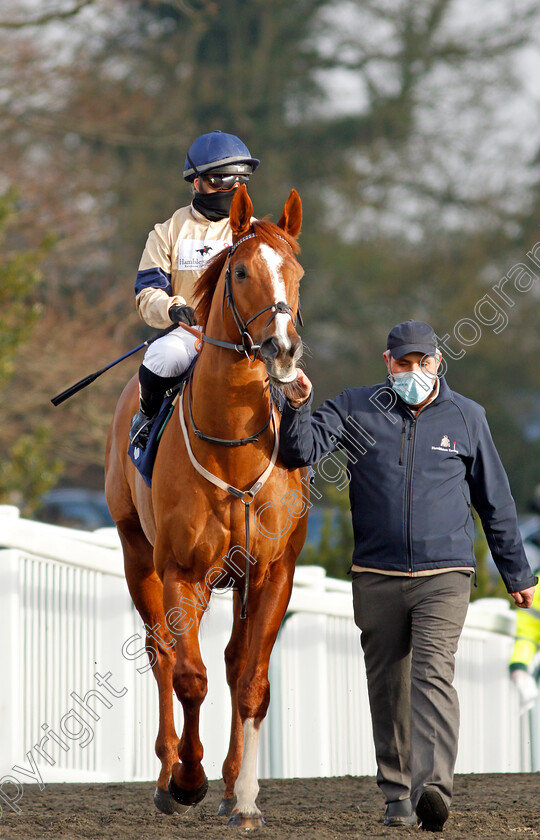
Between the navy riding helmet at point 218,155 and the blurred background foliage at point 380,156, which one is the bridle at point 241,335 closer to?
the navy riding helmet at point 218,155

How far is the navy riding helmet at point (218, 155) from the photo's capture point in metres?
4.82

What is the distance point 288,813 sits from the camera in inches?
185

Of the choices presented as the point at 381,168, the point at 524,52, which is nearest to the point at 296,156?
the point at 381,168

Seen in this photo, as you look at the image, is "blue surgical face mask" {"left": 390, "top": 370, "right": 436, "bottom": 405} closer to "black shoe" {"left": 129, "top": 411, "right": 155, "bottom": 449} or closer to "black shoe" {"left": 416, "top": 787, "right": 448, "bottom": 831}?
"black shoe" {"left": 129, "top": 411, "right": 155, "bottom": 449}

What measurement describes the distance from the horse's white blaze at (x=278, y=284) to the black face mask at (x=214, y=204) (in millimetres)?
931

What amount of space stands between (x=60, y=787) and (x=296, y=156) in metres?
16.3

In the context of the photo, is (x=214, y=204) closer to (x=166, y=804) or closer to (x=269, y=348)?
(x=269, y=348)

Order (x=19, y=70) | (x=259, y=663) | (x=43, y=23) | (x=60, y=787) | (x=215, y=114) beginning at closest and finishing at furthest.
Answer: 1. (x=259, y=663)
2. (x=60, y=787)
3. (x=43, y=23)
4. (x=19, y=70)
5. (x=215, y=114)

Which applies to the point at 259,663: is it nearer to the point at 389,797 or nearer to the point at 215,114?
the point at 389,797

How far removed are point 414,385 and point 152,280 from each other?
1.30m

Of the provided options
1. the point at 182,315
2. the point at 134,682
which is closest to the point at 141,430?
the point at 182,315

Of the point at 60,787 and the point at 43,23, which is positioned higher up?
the point at 43,23

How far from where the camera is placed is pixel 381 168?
20.2m

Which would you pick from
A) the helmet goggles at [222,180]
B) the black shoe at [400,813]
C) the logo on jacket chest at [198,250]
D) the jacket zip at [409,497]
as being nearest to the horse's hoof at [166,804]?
the black shoe at [400,813]
